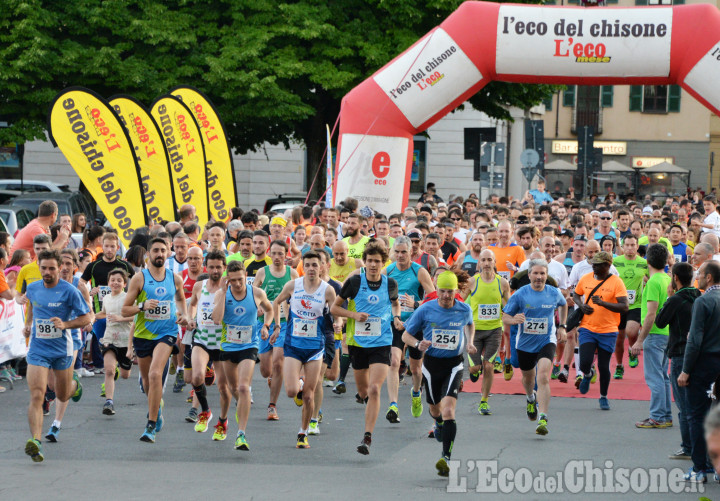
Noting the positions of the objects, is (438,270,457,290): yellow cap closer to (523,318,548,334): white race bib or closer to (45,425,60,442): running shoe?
(523,318,548,334): white race bib

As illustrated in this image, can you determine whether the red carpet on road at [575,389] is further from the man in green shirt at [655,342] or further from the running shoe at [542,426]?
the running shoe at [542,426]

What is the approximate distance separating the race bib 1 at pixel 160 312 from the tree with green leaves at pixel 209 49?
16.0m

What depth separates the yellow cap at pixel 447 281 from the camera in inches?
392

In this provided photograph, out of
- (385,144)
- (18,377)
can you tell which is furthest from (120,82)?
(18,377)

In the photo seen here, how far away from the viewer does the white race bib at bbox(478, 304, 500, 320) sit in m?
12.6

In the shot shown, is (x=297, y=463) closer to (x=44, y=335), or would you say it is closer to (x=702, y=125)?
(x=44, y=335)

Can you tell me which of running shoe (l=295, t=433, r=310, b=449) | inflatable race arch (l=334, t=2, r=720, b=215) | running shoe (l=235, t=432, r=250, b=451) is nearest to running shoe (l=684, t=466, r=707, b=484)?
running shoe (l=295, t=433, r=310, b=449)

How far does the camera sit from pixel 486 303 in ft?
41.4

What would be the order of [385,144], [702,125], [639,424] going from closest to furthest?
[639,424]
[385,144]
[702,125]

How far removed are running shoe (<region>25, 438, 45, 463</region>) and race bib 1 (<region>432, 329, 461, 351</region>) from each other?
3.36m

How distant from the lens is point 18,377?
14102 millimetres

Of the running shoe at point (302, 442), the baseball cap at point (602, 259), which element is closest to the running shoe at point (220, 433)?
the running shoe at point (302, 442)

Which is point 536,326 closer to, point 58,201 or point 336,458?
point 336,458

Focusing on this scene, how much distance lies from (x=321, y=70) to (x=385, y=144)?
26.5 feet
